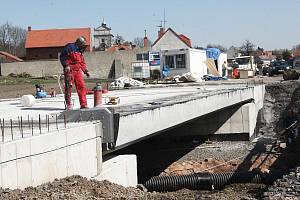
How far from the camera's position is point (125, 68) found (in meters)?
64.2

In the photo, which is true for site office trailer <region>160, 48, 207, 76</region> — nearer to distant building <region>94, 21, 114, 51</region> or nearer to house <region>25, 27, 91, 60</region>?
house <region>25, 27, 91, 60</region>

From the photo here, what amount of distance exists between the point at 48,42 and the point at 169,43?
20.0 meters

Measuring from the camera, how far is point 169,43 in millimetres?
74625

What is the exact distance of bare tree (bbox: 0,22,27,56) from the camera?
10639cm

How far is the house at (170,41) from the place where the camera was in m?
73.8

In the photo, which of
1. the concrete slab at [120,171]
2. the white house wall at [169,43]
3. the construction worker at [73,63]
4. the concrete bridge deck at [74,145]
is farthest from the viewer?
the white house wall at [169,43]

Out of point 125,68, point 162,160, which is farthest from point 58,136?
point 125,68

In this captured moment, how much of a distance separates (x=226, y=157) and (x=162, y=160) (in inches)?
97.5

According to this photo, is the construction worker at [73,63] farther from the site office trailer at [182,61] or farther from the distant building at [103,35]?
the distant building at [103,35]

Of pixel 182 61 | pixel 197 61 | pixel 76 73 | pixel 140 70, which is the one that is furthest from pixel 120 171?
pixel 140 70

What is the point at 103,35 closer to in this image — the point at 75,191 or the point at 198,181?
the point at 198,181

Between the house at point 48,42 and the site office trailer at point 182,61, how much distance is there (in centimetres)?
4020

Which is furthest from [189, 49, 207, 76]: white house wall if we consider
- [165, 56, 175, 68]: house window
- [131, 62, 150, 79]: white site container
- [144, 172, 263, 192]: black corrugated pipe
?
[144, 172, 263, 192]: black corrugated pipe

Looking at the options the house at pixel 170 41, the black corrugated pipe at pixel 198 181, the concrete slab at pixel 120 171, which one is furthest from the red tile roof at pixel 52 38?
the concrete slab at pixel 120 171
